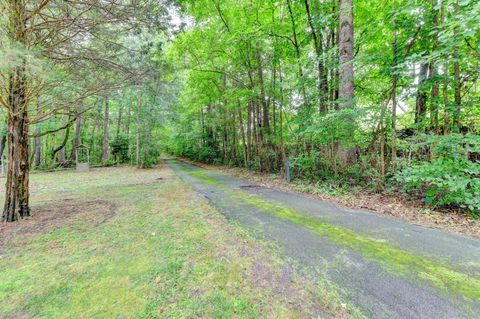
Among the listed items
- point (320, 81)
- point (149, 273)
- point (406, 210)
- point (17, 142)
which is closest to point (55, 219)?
point (17, 142)

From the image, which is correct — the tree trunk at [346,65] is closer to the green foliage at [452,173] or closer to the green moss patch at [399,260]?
the green foliage at [452,173]

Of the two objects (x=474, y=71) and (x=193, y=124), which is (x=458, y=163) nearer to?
(x=474, y=71)

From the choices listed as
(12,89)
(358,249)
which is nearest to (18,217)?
(12,89)

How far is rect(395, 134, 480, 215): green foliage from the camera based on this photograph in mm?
3592

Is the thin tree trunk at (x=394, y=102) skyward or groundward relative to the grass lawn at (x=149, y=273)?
skyward

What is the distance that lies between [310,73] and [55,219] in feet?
26.5

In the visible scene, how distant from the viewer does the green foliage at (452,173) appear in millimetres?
3592

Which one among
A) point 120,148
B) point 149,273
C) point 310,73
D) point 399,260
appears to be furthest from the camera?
point 120,148

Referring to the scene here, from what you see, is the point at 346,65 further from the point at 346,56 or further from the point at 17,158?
the point at 17,158

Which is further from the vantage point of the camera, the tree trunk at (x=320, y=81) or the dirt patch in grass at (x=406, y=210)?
the tree trunk at (x=320, y=81)

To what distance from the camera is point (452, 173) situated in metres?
3.75

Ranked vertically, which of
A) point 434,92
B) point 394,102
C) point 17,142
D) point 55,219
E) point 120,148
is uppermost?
point 434,92

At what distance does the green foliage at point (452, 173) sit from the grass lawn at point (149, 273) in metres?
3.42

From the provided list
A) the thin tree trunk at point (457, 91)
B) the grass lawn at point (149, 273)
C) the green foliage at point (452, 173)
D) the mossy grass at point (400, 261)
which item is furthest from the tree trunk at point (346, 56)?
the grass lawn at point (149, 273)
